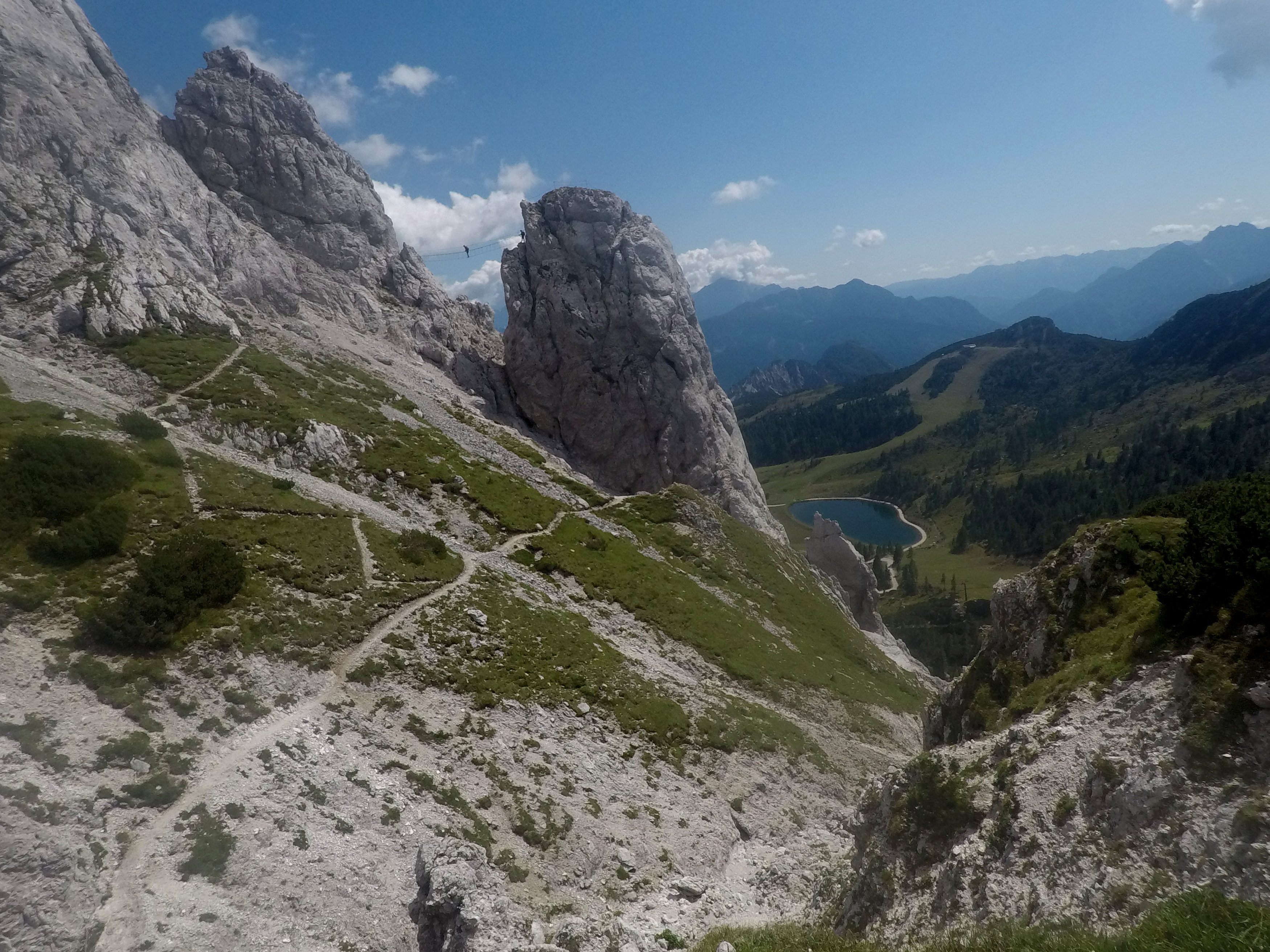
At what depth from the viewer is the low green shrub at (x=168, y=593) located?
78.1 ft

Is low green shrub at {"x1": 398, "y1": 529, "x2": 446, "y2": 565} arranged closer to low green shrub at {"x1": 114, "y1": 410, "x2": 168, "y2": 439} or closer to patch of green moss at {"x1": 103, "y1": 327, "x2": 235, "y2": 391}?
low green shrub at {"x1": 114, "y1": 410, "x2": 168, "y2": 439}

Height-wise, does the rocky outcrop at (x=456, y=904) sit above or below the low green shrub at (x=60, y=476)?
below

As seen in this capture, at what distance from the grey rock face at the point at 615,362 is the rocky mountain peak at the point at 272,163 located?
27.8 metres

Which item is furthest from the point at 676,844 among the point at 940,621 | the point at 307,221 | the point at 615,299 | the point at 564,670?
the point at 940,621

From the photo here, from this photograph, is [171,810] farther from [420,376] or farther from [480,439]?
[420,376]

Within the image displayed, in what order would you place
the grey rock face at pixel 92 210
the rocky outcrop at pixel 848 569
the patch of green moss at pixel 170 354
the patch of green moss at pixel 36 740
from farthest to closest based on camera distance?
the rocky outcrop at pixel 848 569 < the grey rock face at pixel 92 210 < the patch of green moss at pixel 170 354 < the patch of green moss at pixel 36 740

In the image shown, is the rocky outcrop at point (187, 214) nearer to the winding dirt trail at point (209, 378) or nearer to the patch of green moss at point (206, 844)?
the winding dirt trail at point (209, 378)

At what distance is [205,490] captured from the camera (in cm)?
3638

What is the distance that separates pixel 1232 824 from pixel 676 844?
21.0 metres

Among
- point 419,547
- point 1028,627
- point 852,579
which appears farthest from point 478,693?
point 852,579

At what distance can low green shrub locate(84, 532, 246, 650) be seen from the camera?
78.1ft

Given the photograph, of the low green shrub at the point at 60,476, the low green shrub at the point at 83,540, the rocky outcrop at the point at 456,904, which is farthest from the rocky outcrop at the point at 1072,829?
the low green shrub at the point at 60,476

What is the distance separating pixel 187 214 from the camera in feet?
252

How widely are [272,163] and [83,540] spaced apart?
93.7 metres
